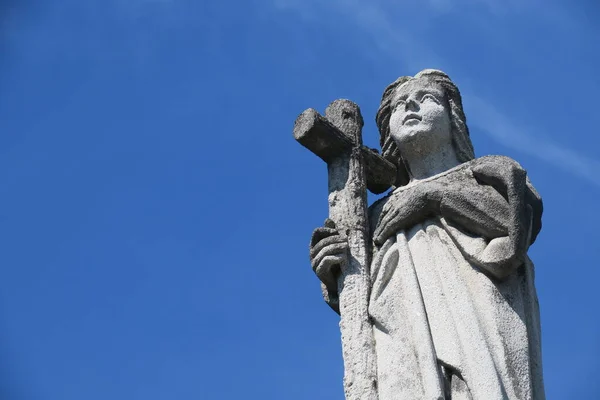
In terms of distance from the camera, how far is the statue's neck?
11.0m

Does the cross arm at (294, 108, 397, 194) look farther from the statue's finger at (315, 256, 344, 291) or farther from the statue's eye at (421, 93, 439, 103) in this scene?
the statue's finger at (315, 256, 344, 291)

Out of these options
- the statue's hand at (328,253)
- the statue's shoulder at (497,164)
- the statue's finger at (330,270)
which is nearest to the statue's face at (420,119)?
the statue's shoulder at (497,164)

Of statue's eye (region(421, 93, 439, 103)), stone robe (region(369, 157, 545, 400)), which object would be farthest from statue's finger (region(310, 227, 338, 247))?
statue's eye (region(421, 93, 439, 103))

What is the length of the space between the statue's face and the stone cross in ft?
1.11

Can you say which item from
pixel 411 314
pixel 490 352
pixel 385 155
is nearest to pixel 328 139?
pixel 385 155

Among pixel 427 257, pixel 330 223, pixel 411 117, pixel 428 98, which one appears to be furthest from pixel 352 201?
pixel 428 98

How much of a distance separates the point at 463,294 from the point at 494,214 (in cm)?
79

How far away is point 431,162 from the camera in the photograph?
1098 centimetres

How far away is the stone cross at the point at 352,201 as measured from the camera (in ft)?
31.8

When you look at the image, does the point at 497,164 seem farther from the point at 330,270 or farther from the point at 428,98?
the point at 330,270

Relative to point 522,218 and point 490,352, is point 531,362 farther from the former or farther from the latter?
point 522,218

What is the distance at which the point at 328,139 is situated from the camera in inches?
421

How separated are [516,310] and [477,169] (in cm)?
134

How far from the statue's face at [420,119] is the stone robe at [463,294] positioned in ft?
1.51
